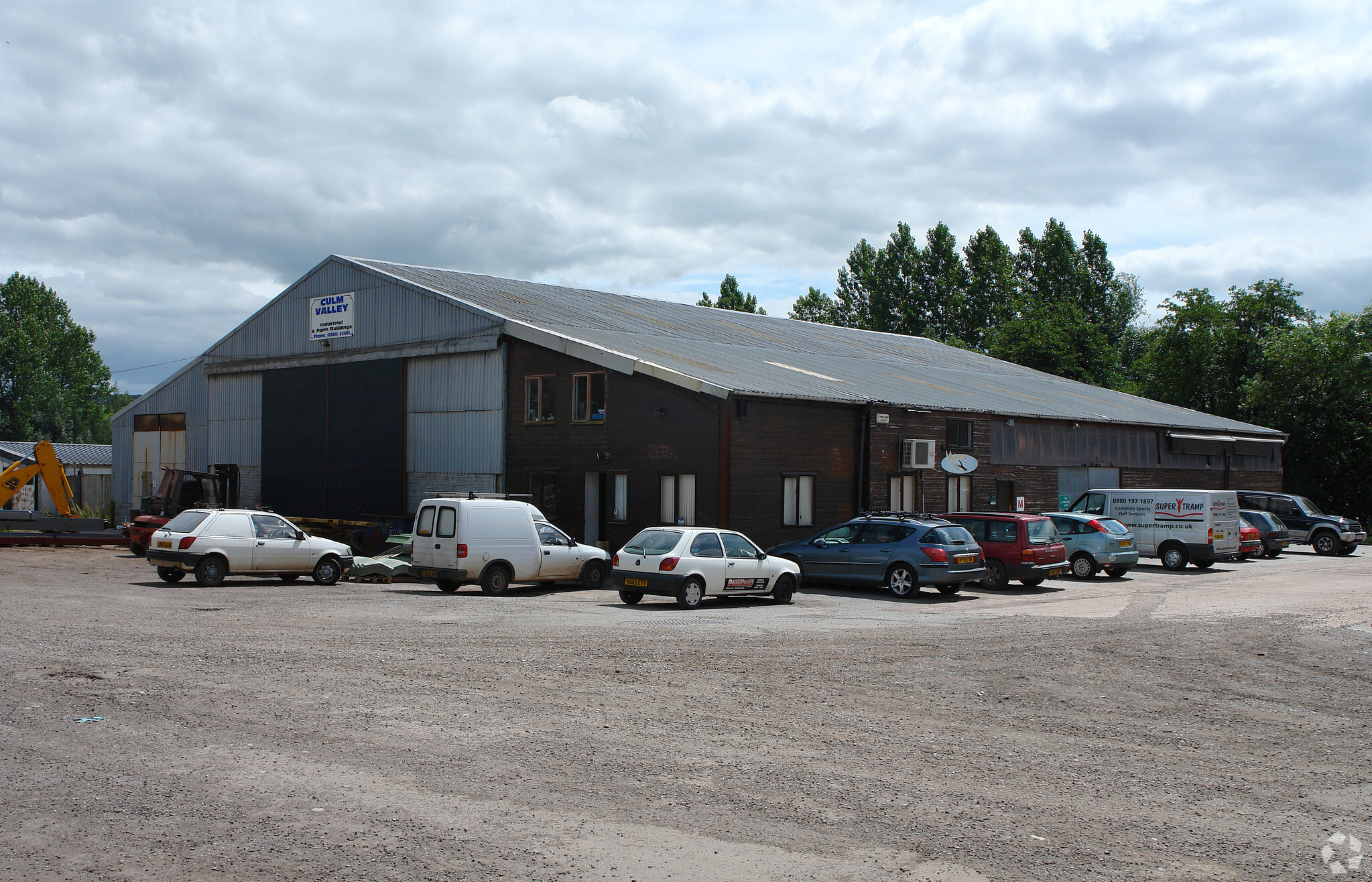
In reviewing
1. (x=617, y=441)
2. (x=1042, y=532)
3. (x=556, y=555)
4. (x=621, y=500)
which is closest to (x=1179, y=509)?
(x=1042, y=532)

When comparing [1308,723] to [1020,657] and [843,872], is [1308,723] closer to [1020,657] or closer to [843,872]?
[1020,657]

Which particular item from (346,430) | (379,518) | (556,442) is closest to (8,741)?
(556,442)

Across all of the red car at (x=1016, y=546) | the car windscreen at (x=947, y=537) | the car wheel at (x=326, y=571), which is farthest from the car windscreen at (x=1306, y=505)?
the car wheel at (x=326, y=571)

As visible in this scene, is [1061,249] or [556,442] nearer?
[556,442]

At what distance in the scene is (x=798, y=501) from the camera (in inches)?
1043

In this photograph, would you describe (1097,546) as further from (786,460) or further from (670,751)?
(670,751)

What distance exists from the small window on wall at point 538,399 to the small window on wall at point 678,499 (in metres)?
4.49

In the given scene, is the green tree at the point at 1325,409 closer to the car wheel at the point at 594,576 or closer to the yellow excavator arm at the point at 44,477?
the car wheel at the point at 594,576

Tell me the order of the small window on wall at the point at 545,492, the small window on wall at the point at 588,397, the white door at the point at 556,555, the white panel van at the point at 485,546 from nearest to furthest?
the white panel van at the point at 485,546, the white door at the point at 556,555, the small window on wall at the point at 588,397, the small window on wall at the point at 545,492

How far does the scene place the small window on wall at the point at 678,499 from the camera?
25.7m

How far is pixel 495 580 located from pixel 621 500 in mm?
6923

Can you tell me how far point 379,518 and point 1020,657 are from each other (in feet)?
75.0

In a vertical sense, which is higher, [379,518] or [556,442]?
[556,442]

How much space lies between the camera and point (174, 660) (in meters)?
11.1
